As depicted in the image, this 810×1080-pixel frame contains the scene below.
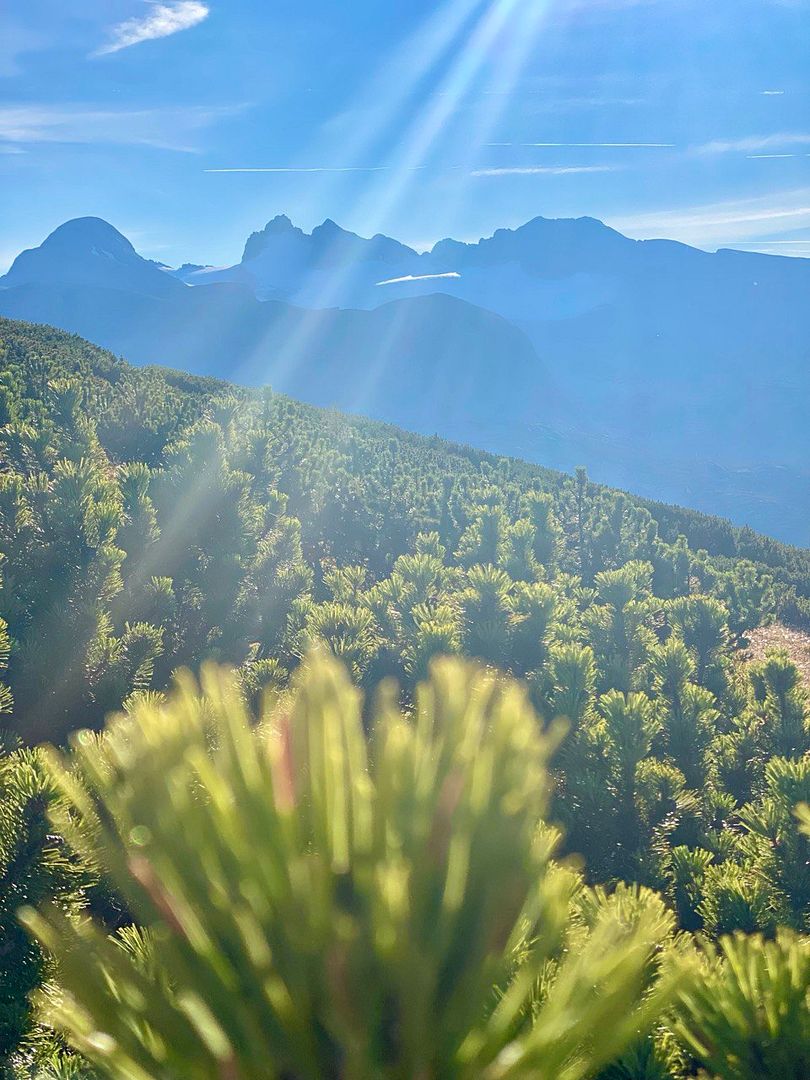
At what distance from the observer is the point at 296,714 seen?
1.19 meters

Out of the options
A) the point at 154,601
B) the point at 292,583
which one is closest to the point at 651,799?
the point at 154,601

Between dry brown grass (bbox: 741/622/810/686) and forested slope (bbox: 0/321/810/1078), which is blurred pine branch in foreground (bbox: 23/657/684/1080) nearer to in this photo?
forested slope (bbox: 0/321/810/1078)

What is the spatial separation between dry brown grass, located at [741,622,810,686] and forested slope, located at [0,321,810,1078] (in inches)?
38.5

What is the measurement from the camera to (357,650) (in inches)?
334

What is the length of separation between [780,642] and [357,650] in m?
18.6

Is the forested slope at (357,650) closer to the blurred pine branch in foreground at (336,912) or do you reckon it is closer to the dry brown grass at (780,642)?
the blurred pine branch in foreground at (336,912)

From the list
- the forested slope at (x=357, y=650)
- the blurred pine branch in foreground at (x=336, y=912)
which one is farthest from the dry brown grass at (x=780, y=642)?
the blurred pine branch in foreground at (x=336, y=912)

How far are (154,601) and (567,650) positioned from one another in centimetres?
512

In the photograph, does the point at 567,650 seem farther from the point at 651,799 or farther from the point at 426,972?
the point at 426,972

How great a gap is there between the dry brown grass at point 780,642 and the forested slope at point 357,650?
977 millimetres

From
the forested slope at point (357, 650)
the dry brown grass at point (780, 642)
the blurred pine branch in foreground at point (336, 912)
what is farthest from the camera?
the dry brown grass at point (780, 642)

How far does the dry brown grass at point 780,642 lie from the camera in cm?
1992

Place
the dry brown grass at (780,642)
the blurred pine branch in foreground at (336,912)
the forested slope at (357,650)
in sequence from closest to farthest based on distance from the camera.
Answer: the blurred pine branch in foreground at (336,912) → the forested slope at (357,650) → the dry brown grass at (780,642)

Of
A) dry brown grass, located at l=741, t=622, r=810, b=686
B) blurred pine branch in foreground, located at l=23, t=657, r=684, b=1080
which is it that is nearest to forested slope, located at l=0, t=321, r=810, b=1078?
blurred pine branch in foreground, located at l=23, t=657, r=684, b=1080
